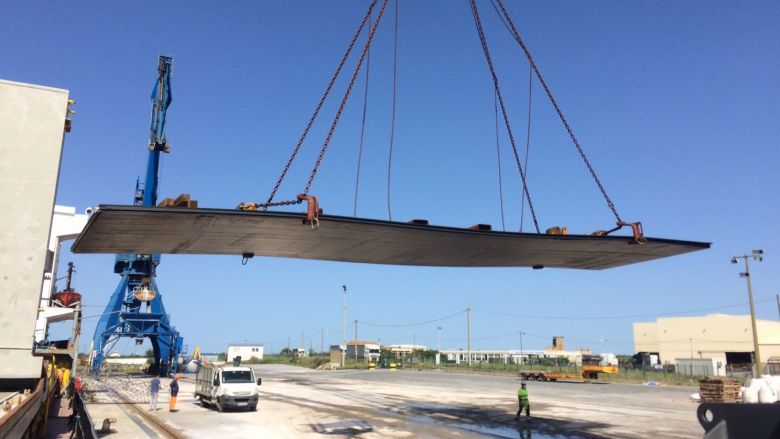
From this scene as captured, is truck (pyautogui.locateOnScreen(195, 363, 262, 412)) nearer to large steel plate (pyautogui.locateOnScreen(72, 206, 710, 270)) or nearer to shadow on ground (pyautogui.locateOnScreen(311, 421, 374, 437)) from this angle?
shadow on ground (pyautogui.locateOnScreen(311, 421, 374, 437))

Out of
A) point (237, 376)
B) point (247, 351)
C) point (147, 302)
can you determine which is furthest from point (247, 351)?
point (237, 376)

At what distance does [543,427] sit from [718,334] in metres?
70.1

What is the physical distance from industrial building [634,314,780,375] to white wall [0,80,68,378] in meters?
70.8

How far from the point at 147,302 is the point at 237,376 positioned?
34.9 metres

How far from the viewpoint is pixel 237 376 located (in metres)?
25.1

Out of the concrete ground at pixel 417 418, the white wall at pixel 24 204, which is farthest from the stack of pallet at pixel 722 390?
the white wall at pixel 24 204

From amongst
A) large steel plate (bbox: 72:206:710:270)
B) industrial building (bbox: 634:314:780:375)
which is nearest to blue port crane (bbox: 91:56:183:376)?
large steel plate (bbox: 72:206:710:270)

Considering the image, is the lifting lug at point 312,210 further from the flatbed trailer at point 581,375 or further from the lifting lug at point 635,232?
the flatbed trailer at point 581,375

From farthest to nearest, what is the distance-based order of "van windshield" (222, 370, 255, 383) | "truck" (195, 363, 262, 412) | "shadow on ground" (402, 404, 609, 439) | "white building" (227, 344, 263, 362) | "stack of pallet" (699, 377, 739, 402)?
"white building" (227, 344, 263, 362) < "stack of pallet" (699, 377, 739, 402) < "van windshield" (222, 370, 255, 383) < "truck" (195, 363, 262, 412) < "shadow on ground" (402, 404, 609, 439)

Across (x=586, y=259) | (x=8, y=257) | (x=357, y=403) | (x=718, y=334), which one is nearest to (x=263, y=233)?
(x=8, y=257)

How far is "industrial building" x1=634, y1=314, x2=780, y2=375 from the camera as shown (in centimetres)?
7200

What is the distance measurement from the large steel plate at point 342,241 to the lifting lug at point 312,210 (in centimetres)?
22

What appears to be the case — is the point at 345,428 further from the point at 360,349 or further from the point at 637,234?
the point at 360,349

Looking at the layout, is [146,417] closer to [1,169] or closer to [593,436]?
[1,169]
